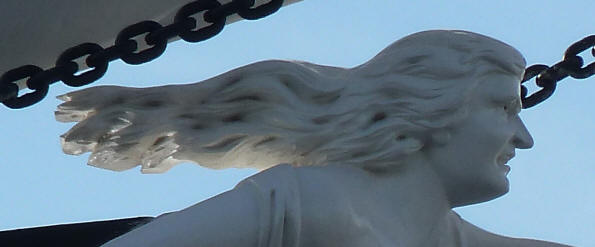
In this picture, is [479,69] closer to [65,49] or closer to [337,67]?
[337,67]

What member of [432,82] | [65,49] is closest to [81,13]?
[65,49]

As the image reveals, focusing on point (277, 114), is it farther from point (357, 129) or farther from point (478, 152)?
point (478, 152)

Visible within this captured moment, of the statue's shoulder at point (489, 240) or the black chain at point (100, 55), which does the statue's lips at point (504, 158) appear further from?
the black chain at point (100, 55)

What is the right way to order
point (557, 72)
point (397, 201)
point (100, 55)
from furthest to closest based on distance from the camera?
point (557, 72) < point (100, 55) < point (397, 201)

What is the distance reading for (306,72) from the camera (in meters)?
3.76

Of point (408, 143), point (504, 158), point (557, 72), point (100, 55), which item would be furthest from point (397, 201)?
point (557, 72)

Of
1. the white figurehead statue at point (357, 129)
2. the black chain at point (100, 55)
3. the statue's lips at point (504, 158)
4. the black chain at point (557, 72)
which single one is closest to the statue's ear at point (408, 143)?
the white figurehead statue at point (357, 129)

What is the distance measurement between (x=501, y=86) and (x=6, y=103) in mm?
872

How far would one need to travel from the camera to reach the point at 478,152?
372 cm

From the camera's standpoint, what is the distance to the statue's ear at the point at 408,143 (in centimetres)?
370

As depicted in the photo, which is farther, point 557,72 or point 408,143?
point 557,72

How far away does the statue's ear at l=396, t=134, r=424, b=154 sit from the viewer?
3.70 metres

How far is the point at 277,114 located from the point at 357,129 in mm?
138

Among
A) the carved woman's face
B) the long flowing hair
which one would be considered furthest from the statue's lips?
the long flowing hair
